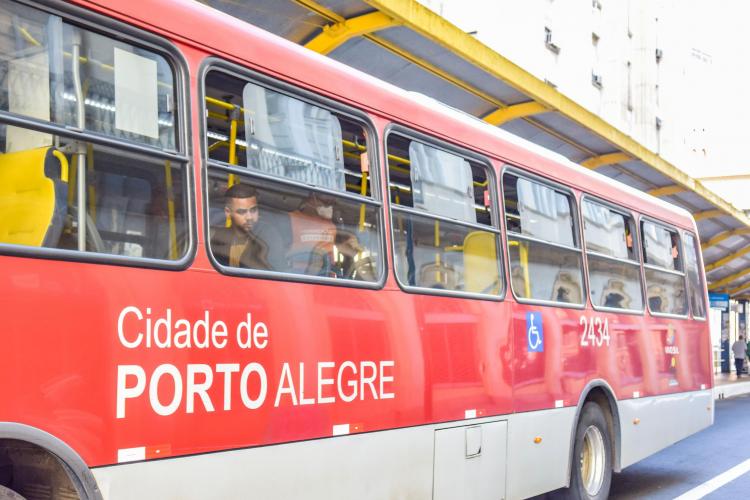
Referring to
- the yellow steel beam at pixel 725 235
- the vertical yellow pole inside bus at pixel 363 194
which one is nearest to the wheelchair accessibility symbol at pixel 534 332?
the vertical yellow pole inside bus at pixel 363 194

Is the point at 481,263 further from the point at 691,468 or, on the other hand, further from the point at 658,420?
the point at 691,468

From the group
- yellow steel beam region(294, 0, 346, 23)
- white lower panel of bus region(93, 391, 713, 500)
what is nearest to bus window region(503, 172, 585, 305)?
white lower panel of bus region(93, 391, 713, 500)

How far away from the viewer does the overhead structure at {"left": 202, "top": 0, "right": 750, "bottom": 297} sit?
31.0 ft

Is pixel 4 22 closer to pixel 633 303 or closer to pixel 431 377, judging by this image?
pixel 431 377

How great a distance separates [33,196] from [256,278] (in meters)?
1.22

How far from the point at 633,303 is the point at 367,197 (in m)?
4.48

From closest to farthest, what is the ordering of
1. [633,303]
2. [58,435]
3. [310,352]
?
[58,435] → [310,352] → [633,303]

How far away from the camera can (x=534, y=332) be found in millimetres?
7082

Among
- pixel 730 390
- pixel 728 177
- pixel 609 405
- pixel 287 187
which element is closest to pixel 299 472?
pixel 287 187

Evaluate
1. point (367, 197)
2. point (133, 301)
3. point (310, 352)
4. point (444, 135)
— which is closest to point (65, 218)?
point (133, 301)

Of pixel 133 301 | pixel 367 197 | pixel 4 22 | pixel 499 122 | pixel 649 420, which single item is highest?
pixel 499 122

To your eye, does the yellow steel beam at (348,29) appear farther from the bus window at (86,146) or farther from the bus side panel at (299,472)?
the bus window at (86,146)

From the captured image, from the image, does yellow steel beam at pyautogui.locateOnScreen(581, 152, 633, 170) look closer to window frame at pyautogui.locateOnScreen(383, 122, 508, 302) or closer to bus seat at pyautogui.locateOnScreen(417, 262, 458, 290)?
window frame at pyautogui.locateOnScreen(383, 122, 508, 302)

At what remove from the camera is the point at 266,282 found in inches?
177
